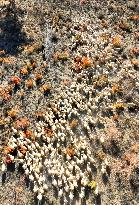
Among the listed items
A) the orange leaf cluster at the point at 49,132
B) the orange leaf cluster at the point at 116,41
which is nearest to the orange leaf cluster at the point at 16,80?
the orange leaf cluster at the point at 49,132

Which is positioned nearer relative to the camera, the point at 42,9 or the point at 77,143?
the point at 77,143

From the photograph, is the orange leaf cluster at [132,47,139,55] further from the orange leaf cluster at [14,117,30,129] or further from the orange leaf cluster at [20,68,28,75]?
the orange leaf cluster at [14,117,30,129]

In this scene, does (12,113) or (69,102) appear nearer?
(12,113)

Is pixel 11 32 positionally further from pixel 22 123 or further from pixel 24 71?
pixel 22 123

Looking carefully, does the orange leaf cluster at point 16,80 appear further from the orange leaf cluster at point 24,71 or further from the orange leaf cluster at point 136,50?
the orange leaf cluster at point 136,50

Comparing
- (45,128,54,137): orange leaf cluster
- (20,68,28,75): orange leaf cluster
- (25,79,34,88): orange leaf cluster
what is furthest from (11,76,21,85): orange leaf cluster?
(45,128,54,137): orange leaf cluster

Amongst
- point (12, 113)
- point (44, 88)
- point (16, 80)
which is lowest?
point (12, 113)

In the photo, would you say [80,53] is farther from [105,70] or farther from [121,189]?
[121,189]

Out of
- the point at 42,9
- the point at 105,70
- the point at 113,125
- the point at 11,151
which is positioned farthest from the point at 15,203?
the point at 42,9

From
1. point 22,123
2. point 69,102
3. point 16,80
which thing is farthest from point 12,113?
point 69,102
